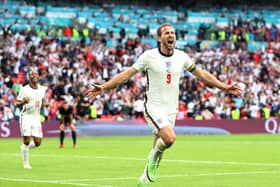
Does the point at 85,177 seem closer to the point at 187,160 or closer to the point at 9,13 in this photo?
the point at 187,160

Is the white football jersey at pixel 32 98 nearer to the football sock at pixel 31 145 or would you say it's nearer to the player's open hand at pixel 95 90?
the football sock at pixel 31 145

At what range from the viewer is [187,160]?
23875mm

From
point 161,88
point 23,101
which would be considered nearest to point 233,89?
point 161,88

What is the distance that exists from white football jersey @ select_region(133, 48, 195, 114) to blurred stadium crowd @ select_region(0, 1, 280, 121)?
2505 cm

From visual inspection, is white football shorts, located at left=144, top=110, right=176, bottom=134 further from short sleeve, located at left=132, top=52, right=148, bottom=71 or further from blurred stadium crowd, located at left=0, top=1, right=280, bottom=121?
blurred stadium crowd, located at left=0, top=1, right=280, bottom=121

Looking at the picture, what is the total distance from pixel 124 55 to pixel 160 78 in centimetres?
3317

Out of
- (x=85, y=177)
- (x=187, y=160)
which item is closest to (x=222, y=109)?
(x=187, y=160)

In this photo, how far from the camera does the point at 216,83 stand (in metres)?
14.2

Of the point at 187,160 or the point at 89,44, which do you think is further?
the point at 89,44

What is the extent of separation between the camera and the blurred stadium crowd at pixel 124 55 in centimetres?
4225

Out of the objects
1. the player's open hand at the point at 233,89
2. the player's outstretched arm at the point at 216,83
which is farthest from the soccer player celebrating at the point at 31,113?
the player's open hand at the point at 233,89

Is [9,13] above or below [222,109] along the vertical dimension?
above

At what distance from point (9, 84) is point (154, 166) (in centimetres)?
2721

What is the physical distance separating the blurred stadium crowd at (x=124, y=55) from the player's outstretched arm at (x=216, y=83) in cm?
A: 2498
